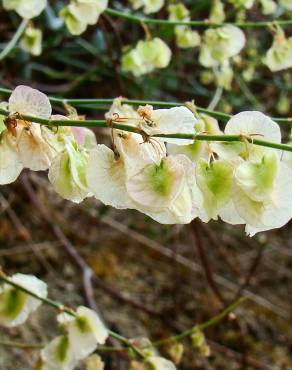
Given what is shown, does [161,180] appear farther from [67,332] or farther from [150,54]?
[150,54]

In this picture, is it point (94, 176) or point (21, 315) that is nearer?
point (94, 176)

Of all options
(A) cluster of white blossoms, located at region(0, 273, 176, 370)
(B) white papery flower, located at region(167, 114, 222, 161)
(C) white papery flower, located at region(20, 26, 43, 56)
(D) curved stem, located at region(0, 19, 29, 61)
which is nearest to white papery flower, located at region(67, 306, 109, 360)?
(A) cluster of white blossoms, located at region(0, 273, 176, 370)

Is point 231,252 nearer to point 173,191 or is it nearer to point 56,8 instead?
point 56,8

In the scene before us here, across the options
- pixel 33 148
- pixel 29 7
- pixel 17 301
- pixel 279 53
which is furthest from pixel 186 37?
pixel 33 148

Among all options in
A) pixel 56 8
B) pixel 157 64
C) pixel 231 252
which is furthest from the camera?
pixel 231 252

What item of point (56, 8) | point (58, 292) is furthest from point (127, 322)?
point (56, 8)

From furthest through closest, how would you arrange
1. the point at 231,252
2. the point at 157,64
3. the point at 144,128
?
the point at 231,252
the point at 157,64
the point at 144,128

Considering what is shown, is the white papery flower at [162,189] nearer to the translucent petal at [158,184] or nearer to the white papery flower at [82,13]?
the translucent petal at [158,184]

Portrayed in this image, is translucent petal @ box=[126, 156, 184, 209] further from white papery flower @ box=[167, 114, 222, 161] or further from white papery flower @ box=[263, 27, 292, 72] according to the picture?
white papery flower @ box=[263, 27, 292, 72]
